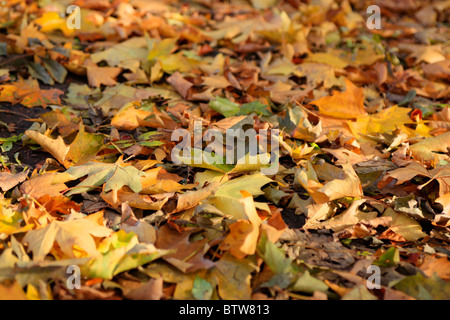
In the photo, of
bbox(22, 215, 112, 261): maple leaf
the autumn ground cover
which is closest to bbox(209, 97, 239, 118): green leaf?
the autumn ground cover

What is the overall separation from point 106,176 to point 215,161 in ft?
1.19

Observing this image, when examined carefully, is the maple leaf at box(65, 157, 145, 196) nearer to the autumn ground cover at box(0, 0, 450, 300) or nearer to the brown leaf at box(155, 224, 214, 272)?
the autumn ground cover at box(0, 0, 450, 300)

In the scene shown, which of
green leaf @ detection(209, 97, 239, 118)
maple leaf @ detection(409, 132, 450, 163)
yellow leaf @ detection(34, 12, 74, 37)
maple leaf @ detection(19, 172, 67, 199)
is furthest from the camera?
yellow leaf @ detection(34, 12, 74, 37)

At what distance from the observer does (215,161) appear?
146cm

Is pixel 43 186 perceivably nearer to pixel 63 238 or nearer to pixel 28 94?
pixel 63 238

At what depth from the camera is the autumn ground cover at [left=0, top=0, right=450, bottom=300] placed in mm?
1085

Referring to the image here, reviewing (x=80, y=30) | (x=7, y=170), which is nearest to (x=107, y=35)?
(x=80, y=30)

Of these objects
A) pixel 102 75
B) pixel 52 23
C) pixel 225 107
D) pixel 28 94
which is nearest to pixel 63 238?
pixel 225 107

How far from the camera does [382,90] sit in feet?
7.18

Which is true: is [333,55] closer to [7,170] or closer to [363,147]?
[363,147]

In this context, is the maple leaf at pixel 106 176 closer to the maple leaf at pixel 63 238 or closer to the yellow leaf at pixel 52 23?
the maple leaf at pixel 63 238

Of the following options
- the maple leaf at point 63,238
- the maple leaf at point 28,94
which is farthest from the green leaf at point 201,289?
the maple leaf at point 28,94

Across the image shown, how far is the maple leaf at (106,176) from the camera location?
1351 mm
